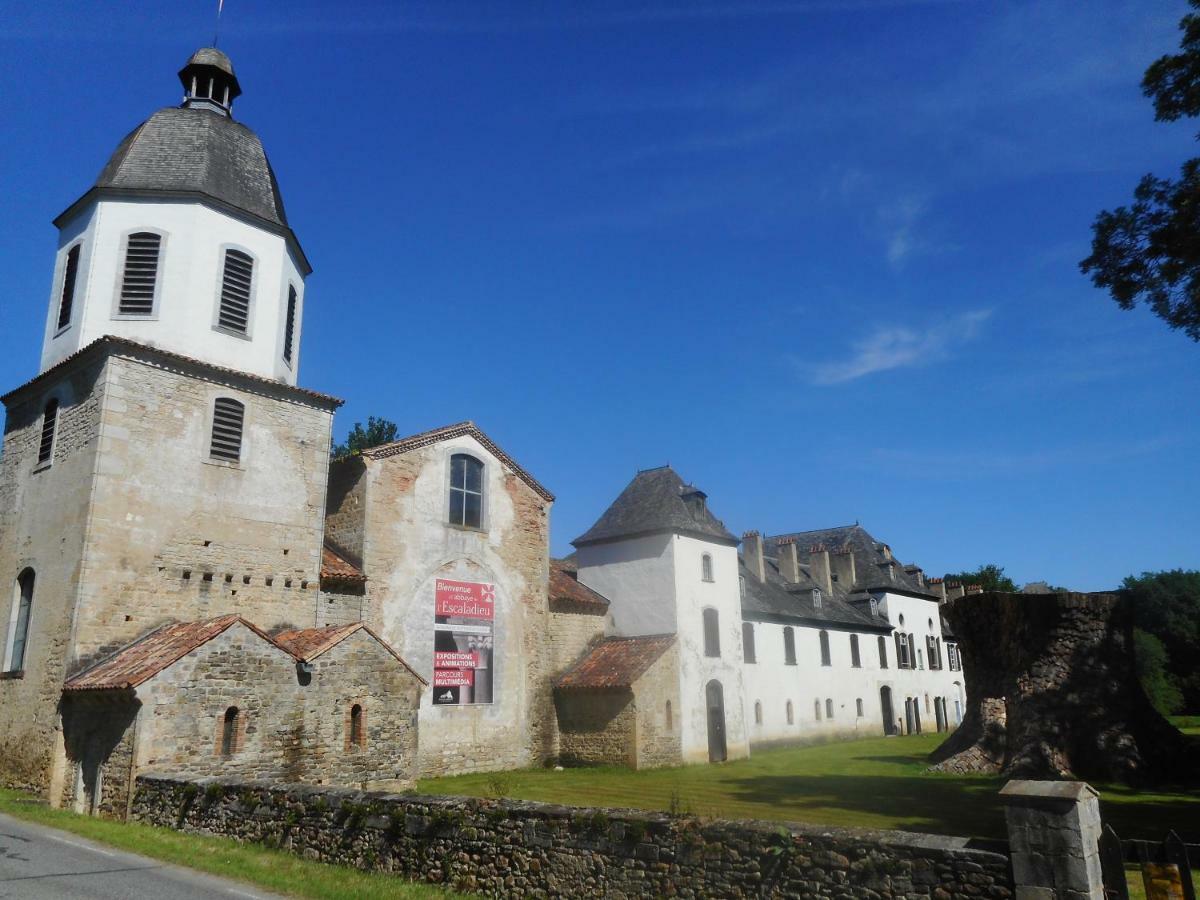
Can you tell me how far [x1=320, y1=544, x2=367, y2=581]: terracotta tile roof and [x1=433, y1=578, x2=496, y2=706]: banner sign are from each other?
8.65 ft

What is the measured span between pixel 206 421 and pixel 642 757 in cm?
1519

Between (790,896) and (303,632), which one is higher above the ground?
(303,632)

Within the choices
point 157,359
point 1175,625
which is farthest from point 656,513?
point 1175,625

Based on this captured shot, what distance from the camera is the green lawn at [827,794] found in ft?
47.3

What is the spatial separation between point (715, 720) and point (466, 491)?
11.8 m

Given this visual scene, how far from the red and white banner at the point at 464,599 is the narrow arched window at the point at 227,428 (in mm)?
6771

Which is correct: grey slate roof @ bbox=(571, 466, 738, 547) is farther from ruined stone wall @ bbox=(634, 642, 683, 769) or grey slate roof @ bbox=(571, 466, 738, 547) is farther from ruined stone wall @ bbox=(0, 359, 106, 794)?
ruined stone wall @ bbox=(0, 359, 106, 794)

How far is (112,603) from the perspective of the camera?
53.8ft

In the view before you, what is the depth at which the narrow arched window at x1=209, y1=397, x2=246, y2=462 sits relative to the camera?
18.7m

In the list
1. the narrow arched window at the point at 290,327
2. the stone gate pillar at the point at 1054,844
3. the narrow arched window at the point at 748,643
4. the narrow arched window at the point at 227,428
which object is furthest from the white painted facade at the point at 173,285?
the narrow arched window at the point at 748,643

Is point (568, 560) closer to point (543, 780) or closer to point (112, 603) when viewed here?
point (543, 780)

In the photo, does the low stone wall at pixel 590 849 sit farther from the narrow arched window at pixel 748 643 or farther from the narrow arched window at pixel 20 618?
the narrow arched window at pixel 748 643

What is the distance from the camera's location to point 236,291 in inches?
776

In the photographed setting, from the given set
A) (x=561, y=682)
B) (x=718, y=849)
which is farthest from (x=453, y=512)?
(x=718, y=849)
